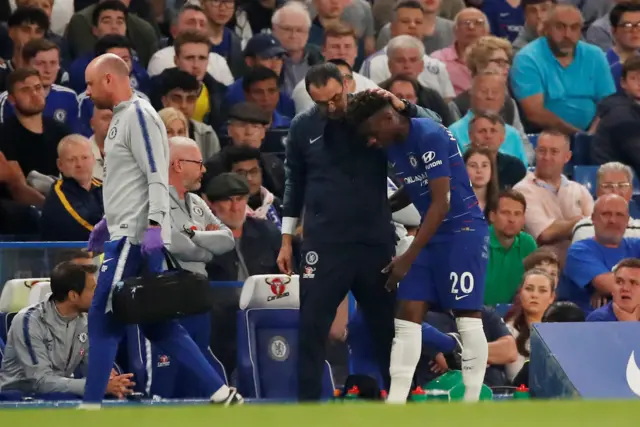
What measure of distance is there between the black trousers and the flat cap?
151 cm

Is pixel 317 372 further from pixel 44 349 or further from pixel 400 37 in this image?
pixel 400 37

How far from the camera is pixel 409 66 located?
40.7 ft

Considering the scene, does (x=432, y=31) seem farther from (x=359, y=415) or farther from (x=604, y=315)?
(x=359, y=415)

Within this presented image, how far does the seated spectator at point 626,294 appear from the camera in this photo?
962 centimetres

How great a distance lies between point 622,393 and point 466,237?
1.49 m

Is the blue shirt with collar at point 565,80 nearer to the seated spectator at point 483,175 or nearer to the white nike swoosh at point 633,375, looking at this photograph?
the seated spectator at point 483,175

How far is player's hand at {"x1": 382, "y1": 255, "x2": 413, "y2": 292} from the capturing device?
820cm

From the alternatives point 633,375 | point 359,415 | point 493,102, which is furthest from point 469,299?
point 493,102

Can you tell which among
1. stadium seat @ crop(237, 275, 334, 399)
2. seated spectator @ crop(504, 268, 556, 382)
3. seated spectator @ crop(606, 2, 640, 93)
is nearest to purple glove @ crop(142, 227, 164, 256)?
stadium seat @ crop(237, 275, 334, 399)

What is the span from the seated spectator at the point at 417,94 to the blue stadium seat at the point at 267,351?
281cm

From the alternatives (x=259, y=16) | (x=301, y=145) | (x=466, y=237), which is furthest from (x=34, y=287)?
(x=259, y=16)

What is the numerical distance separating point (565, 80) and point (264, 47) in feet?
8.28

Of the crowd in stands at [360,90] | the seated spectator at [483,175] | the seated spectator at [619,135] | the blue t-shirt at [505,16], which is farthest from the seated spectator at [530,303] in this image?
the blue t-shirt at [505,16]

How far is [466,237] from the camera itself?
326 inches
